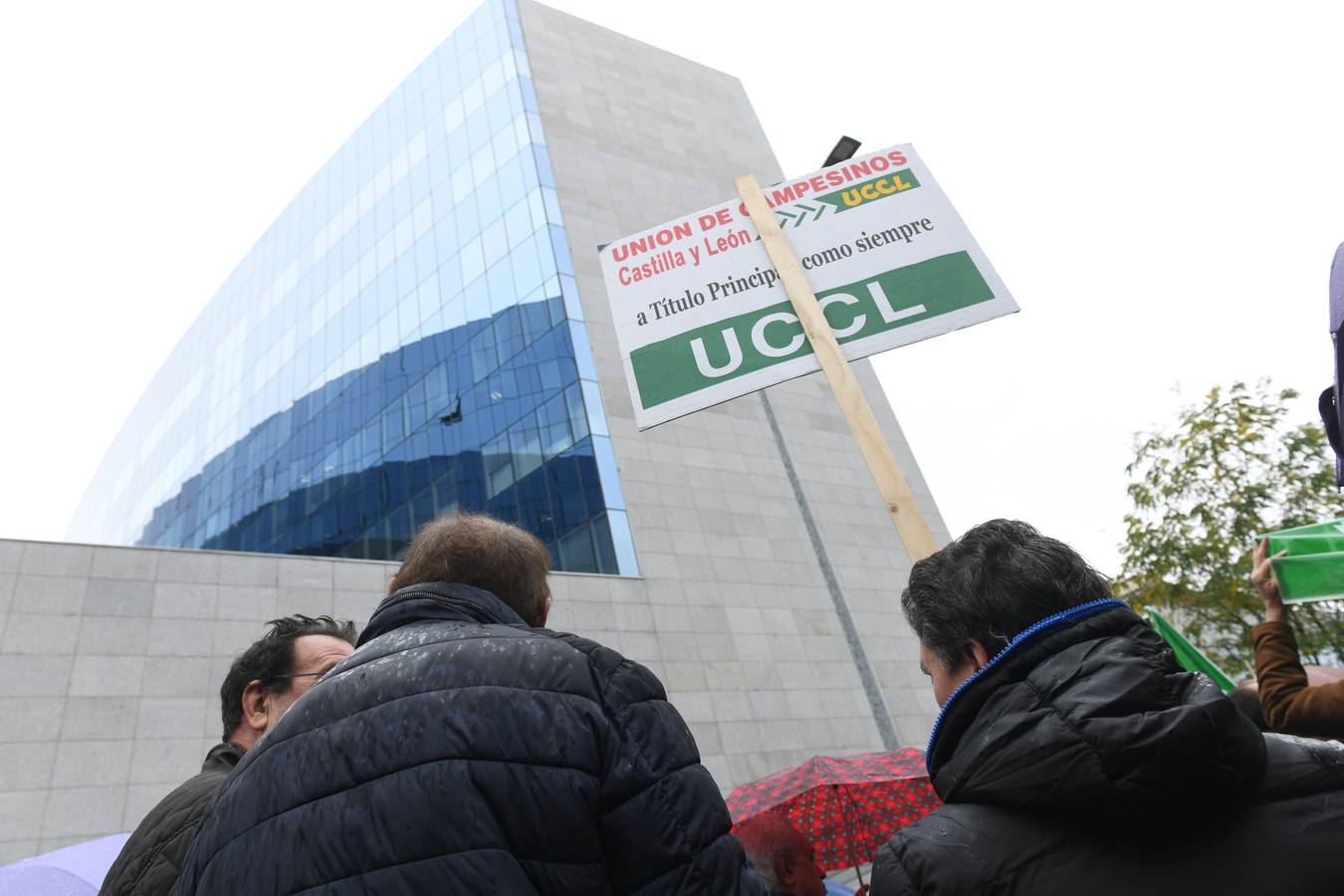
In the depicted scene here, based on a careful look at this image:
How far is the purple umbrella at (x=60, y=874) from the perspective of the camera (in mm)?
3188

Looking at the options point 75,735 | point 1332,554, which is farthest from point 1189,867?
point 75,735

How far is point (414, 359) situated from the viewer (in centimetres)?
1944

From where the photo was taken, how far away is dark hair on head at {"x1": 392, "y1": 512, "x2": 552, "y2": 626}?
1.84 m

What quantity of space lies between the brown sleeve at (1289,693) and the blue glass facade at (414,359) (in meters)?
11.0

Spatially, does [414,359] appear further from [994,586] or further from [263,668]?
[994,586]

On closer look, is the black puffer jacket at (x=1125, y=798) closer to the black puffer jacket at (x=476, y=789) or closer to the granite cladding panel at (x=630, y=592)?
the black puffer jacket at (x=476, y=789)

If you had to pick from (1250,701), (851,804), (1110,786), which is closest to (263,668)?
(1110,786)

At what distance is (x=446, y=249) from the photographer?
20094 millimetres

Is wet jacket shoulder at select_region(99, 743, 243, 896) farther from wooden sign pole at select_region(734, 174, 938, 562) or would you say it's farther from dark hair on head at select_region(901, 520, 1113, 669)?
wooden sign pole at select_region(734, 174, 938, 562)

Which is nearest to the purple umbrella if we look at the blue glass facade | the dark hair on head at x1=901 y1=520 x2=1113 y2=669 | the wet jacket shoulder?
the wet jacket shoulder

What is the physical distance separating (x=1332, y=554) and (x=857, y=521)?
13.7m

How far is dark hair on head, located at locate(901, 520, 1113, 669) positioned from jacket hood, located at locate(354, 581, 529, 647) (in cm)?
91

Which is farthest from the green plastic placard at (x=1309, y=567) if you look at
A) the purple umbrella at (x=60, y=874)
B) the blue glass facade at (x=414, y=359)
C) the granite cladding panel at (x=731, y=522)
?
the blue glass facade at (x=414, y=359)

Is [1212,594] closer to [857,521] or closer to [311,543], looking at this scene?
[857,521]
